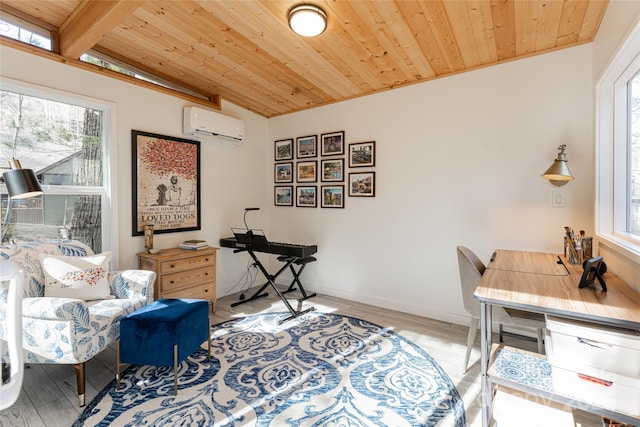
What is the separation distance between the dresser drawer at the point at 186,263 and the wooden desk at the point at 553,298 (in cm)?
272

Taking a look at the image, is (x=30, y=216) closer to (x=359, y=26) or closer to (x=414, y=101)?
(x=359, y=26)

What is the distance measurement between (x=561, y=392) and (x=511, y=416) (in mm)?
289

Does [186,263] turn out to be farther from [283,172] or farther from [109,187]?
[283,172]

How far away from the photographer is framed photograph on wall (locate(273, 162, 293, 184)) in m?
4.43

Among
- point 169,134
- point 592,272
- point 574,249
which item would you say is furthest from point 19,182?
point 574,249

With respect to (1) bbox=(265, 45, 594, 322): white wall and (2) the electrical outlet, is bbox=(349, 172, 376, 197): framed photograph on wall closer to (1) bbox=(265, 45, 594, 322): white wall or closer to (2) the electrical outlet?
(1) bbox=(265, 45, 594, 322): white wall

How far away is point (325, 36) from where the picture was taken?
2.58 metres

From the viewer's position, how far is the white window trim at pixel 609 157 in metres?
2.01

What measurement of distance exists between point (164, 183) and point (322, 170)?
6.12 ft

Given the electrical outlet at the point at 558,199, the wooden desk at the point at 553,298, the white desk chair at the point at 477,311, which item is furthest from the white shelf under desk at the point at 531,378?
the electrical outlet at the point at 558,199

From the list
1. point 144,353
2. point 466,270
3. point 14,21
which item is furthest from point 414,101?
point 14,21

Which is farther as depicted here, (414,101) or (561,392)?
(414,101)

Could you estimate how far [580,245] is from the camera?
7.06ft

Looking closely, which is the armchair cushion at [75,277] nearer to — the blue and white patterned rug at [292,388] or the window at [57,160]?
the window at [57,160]
